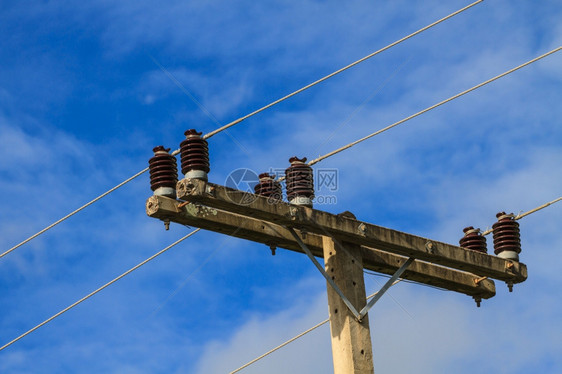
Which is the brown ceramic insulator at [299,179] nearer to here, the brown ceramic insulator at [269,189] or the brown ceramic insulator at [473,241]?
the brown ceramic insulator at [269,189]

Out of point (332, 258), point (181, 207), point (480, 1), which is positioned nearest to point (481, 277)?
point (332, 258)

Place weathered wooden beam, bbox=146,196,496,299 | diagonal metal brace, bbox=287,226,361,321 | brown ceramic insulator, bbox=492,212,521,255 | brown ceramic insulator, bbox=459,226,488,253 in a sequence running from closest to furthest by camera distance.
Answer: weathered wooden beam, bbox=146,196,496,299, diagonal metal brace, bbox=287,226,361,321, brown ceramic insulator, bbox=492,212,521,255, brown ceramic insulator, bbox=459,226,488,253

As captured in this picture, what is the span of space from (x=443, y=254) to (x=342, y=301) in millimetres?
1511

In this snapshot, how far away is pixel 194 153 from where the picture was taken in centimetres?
1040

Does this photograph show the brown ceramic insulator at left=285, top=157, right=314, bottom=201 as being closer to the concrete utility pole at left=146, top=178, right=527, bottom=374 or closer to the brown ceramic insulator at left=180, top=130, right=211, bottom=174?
→ the concrete utility pole at left=146, top=178, right=527, bottom=374

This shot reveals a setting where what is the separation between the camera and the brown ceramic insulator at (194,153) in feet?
33.8

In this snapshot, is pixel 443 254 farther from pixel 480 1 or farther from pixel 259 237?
pixel 480 1

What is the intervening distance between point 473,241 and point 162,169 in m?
4.41

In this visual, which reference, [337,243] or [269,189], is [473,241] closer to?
[337,243]

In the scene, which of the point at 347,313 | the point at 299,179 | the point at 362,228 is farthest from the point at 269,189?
the point at 347,313

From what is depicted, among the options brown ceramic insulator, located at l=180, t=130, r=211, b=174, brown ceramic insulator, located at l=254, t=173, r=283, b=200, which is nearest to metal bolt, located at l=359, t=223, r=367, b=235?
brown ceramic insulator, located at l=254, t=173, r=283, b=200

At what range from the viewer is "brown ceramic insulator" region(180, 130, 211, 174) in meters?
10.3

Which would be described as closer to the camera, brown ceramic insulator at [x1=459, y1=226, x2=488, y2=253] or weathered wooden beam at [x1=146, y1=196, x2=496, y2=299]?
weathered wooden beam at [x1=146, y1=196, x2=496, y2=299]

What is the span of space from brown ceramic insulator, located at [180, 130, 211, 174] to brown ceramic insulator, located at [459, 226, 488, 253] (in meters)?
4.24
